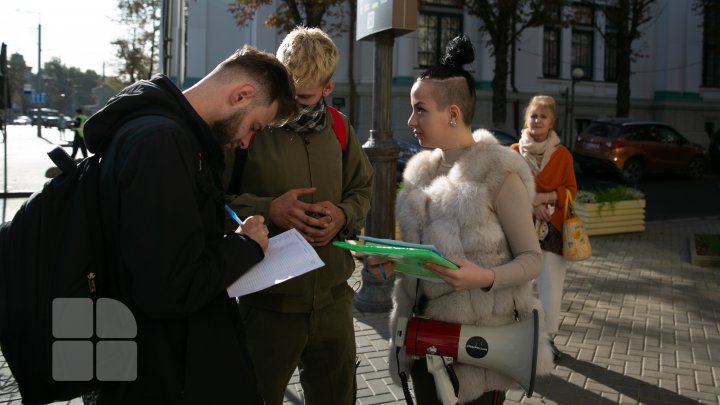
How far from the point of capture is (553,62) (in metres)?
30.8

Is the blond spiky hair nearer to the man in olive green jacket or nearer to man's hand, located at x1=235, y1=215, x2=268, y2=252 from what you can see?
the man in olive green jacket

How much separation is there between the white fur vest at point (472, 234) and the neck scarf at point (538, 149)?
237 cm

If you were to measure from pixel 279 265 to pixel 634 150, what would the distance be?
19553mm

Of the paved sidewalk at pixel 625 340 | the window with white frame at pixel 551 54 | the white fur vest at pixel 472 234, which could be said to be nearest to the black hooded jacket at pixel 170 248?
the white fur vest at pixel 472 234

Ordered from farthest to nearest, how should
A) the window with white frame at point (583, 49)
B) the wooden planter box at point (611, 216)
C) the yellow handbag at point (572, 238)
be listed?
the window with white frame at point (583, 49) → the wooden planter box at point (611, 216) → the yellow handbag at point (572, 238)

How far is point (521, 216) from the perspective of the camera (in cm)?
234

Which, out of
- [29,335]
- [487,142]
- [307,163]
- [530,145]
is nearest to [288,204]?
[307,163]

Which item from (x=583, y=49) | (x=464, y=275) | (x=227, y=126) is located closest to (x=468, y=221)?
(x=464, y=275)

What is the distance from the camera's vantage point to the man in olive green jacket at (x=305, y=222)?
247cm

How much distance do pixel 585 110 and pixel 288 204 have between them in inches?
1209

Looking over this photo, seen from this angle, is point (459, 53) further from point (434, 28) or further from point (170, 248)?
point (434, 28)

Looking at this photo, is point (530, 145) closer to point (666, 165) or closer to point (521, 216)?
point (521, 216)

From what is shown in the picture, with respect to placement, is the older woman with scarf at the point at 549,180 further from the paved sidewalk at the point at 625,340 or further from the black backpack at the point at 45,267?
the black backpack at the point at 45,267

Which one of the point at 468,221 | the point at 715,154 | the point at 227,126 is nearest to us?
the point at 227,126
